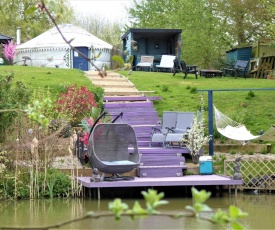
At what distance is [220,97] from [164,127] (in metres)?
5.08

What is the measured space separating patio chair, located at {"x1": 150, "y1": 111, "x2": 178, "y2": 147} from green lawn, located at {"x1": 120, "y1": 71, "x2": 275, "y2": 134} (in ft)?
7.97

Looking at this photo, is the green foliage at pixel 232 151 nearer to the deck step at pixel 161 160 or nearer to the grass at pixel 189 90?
the grass at pixel 189 90

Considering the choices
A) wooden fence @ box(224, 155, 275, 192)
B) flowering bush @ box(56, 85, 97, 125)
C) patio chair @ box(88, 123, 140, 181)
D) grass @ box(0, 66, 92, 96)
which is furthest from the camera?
grass @ box(0, 66, 92, 96)

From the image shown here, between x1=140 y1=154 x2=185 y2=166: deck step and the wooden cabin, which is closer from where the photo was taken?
x1=140 y1=154 x2=185 y2=166: deck step

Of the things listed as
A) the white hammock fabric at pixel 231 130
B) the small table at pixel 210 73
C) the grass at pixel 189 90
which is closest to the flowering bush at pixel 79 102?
the grass at pixel 189 90

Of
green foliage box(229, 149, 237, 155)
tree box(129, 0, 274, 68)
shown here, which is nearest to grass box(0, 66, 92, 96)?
green foliage box(229, 149, 237, 155)

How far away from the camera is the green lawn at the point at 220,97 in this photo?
1881cm

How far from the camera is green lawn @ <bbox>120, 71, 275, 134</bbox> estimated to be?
61.7 feet

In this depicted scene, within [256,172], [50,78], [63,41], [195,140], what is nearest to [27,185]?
[195,140]

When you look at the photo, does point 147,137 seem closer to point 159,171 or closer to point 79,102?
point 79,102

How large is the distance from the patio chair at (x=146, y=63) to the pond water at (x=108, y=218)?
17.5 m

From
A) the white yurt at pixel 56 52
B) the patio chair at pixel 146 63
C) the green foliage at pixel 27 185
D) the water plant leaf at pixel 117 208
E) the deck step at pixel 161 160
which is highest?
the white yurt at pixel 56 52

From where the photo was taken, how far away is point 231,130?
15.7 metres

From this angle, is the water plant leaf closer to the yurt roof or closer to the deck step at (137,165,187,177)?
the deck step at (137,165,187,177)
